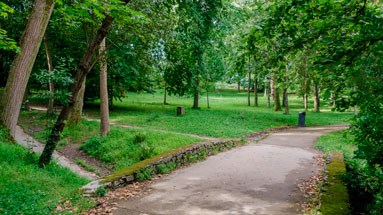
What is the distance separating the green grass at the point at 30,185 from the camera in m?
4.31

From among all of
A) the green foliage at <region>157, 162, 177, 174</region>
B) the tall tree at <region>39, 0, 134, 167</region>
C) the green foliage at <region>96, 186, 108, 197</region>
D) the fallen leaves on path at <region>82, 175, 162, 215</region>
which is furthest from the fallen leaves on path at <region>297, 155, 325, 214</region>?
the tall tree at <region>39, 0, 134, 167</region>

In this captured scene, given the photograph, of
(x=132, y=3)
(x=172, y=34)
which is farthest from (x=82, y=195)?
(x=132, y=3)

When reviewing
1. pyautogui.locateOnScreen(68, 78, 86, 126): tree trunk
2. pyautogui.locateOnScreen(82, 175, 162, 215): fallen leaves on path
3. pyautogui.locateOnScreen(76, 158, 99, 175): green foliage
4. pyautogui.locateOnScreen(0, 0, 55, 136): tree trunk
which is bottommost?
pyautogui.locateOnScreen(76, 158, 99, 175): green foliage

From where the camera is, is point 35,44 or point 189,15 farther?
point 189,15

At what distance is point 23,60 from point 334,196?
9.32 metres

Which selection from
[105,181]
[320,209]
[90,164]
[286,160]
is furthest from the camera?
[90,164]

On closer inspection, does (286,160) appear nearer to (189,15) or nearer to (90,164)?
(189,15)

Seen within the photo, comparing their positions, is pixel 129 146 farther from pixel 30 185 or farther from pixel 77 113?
pixel 30 185

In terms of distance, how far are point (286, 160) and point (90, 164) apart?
7.12m

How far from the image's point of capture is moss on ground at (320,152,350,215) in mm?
4273

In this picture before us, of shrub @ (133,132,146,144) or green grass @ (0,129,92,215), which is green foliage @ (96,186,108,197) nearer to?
green grass @ (0,129,92,215)

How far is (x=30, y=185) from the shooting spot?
5543 mm

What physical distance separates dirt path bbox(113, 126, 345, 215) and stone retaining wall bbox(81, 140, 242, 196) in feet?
1.26

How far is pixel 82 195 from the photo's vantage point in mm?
5098
